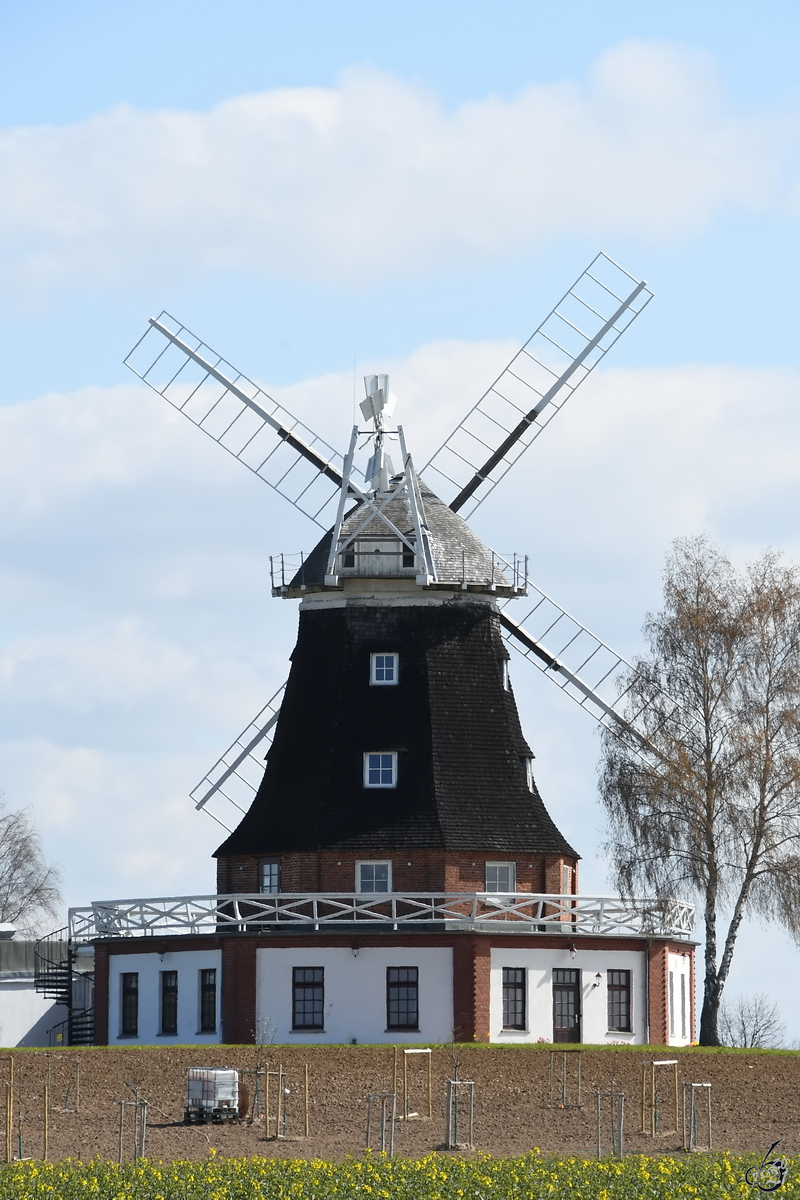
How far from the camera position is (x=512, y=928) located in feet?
147

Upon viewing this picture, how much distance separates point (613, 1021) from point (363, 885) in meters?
6.01

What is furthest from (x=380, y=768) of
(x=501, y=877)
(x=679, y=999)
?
(x=679, y=999)

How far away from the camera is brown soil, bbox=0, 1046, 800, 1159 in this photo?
106 ft

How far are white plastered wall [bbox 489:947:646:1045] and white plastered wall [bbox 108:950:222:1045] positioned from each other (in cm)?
586

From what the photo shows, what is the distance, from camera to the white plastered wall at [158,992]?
45375 millimetres

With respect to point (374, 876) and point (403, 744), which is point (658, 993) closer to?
Answer: point (374, 876)

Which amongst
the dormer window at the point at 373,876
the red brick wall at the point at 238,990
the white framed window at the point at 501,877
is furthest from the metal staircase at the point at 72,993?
the white framed window at the point at 501,877

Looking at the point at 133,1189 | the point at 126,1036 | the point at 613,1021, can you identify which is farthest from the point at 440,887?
the point at 133,1189

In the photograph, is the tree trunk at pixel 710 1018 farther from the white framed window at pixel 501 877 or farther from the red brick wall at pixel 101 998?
the red brick wall at pixel 101 998

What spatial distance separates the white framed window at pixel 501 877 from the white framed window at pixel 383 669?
15.6 feet

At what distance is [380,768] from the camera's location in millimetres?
46844

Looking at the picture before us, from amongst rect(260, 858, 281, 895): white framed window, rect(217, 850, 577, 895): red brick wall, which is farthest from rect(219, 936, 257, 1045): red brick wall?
rect(260, 858, 281, 895): white framed window

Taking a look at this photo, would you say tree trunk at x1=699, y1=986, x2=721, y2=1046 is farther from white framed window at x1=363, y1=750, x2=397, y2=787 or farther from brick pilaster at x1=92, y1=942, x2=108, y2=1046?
brick pilaster at x1=92, y1=942, x2=108, y2=1046

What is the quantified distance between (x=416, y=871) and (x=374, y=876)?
3.01ft
